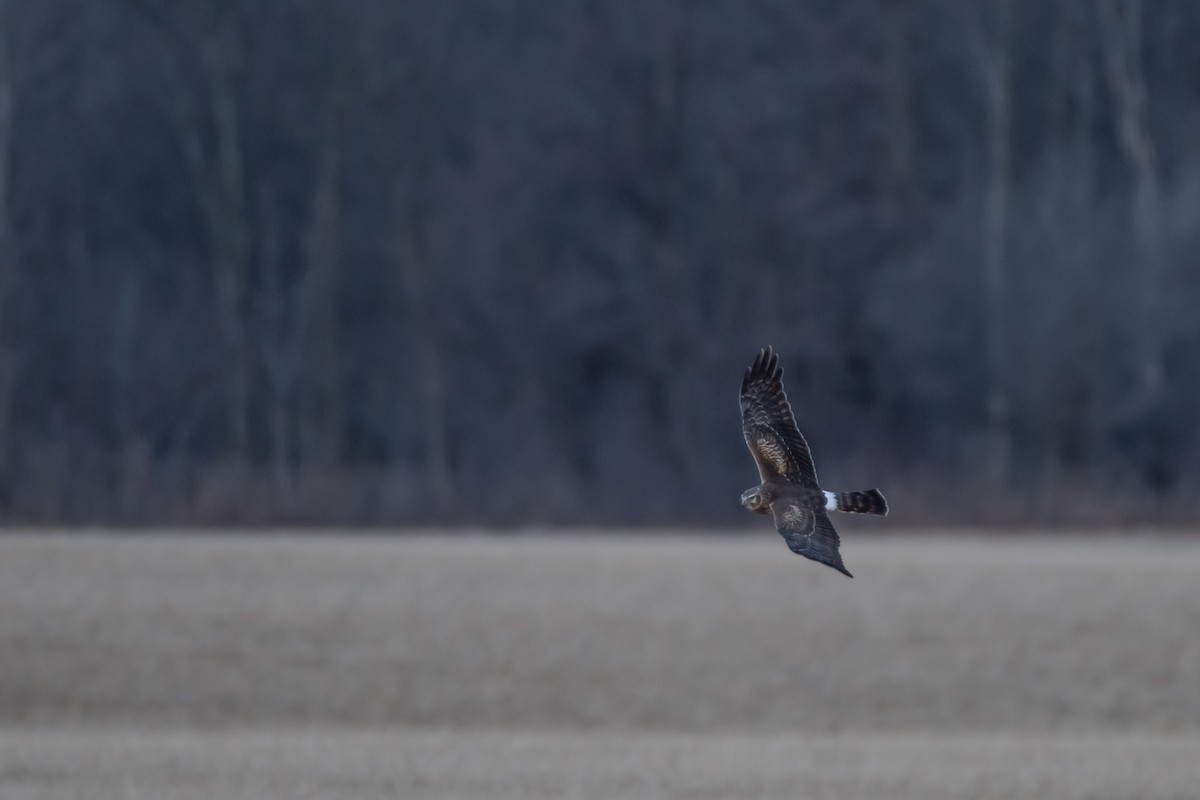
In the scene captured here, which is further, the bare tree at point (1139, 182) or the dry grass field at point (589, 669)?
the bare tree at point (1139, 182)

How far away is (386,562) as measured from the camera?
860 inches

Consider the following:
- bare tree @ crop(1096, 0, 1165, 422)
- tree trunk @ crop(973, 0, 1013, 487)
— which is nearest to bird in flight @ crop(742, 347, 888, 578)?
tree trunk @ crop(973, 0, 1013, 487)

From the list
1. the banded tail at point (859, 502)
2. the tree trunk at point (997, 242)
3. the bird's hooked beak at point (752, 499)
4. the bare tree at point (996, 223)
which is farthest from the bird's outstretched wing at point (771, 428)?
the tree trunk at point (997, 242)

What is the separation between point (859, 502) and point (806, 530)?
296 millimetres

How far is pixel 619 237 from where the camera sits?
36688mm

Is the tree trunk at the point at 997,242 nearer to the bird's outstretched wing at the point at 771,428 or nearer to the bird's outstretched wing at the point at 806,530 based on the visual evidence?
the bird's outstretched wing at the point at 771,428

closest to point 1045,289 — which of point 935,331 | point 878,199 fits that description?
point 935,331

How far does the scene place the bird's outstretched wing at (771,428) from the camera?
9.76 metres

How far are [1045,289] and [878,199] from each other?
14.7 ft

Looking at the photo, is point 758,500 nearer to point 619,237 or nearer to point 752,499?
point 752,499

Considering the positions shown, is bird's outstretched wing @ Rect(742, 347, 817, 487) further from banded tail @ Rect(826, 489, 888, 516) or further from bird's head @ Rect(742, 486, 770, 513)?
banded tail @ Rect(826, 489, 888, 516)

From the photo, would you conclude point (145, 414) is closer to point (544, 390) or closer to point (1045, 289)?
point (544, 390)

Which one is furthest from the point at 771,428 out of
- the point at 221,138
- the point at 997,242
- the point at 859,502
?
the point at 221,138

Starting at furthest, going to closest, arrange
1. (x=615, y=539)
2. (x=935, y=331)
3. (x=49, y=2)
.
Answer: (x=935, y=331) → (x=49, y=2) → (x=615, y=539)
